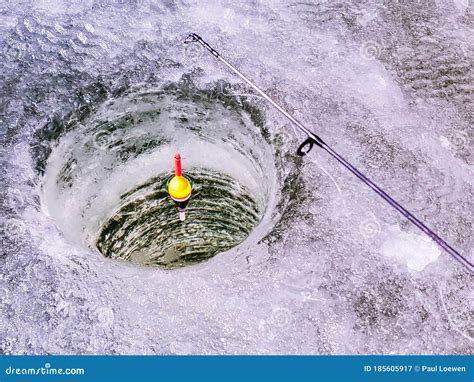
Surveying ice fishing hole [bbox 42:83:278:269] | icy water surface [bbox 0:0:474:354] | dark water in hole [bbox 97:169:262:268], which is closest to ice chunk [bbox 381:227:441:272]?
icy water surface [bbox 0:0:474:354]

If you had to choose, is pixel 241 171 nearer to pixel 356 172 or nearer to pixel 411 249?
pixel 356 172

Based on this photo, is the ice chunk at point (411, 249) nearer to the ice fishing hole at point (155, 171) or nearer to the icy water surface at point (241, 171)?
the icy water surface at point (241, 171)

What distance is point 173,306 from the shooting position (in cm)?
219

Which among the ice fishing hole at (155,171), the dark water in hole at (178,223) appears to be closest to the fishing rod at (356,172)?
the ice fishing hole at (155,171)

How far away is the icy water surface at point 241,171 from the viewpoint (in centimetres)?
215

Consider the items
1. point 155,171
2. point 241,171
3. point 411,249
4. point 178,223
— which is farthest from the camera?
point 178,223

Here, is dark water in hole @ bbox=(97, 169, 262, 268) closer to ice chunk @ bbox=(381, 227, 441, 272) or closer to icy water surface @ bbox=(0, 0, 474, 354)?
icy water surface @ bbox=(0, 0, 474, 354)

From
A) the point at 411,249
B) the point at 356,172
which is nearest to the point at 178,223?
the point at 356,172

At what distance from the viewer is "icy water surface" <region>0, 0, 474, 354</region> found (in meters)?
2.15

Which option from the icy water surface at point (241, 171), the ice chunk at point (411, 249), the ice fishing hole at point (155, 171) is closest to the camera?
the icy water surface at point (241, 171)

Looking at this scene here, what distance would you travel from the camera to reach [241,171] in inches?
131

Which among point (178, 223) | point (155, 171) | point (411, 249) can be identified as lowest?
point (178, 223)

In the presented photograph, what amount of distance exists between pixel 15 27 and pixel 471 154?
101 inches

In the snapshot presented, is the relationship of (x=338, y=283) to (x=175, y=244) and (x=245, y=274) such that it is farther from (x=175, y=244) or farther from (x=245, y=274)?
(x=175, y=244)
